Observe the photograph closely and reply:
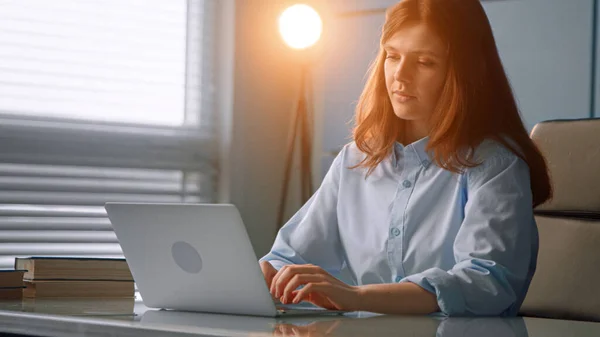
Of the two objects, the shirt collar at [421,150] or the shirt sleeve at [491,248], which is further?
the shirt collar at [421,150]

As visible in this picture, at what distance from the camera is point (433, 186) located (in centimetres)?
154

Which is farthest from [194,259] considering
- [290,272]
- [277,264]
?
[277,264]

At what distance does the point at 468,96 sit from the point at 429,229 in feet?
0.79

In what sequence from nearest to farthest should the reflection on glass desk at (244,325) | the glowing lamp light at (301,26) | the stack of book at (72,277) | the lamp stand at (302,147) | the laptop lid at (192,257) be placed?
the reflection on glass desk at (244,325), the laptop lid at (192,257), the stack of book at (72,277), the glowing lamp light at (301,26), the lamp stand at (302,147)

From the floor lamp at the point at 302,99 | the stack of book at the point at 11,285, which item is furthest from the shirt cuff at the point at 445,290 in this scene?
the floor lamp at the point at 302,99

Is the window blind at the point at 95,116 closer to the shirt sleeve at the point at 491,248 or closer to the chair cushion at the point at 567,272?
the chair cushion at the point at 567,272

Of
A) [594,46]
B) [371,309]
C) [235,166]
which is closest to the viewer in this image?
[371,309]

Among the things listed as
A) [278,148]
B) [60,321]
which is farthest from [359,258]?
[278,148]

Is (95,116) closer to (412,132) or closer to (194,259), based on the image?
(412,132)

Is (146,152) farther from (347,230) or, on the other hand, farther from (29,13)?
(347,230)

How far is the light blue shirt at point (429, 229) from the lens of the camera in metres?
1.33

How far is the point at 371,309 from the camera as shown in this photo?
126cm

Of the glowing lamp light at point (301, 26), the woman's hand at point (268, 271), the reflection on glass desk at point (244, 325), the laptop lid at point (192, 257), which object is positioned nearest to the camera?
the reflection on glass desk at point (244, 325)

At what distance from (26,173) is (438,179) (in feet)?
6.86
